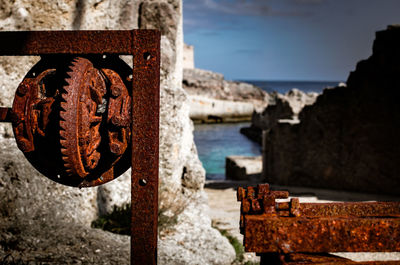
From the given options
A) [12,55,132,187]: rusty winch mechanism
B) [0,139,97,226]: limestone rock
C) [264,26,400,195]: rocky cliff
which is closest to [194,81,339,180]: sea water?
[264,26,400,195]: rocky cliff

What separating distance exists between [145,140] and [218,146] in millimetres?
24503

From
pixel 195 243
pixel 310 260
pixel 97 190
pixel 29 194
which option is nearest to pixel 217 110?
pixel 97 190

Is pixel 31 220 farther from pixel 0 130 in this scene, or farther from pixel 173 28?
pixel 173 28

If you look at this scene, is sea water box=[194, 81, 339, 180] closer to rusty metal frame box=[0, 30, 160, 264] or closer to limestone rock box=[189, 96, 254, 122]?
limestone rock box=[189, 96, 254, 122]

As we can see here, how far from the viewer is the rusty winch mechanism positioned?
1.58 meters

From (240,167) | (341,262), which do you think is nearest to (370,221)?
(341,262)

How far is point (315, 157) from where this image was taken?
9.12 meters

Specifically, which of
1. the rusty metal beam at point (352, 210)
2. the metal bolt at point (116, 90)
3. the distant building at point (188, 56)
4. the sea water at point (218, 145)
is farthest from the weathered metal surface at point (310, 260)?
the distant building at point (188, 56)

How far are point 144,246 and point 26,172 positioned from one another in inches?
75.9

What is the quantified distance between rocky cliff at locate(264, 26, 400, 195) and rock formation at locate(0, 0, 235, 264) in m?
4.67

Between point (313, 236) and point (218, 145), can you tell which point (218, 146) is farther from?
point (313, 236)

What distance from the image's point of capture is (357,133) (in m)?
8.37

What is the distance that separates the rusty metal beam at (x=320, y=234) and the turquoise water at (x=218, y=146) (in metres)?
15.4

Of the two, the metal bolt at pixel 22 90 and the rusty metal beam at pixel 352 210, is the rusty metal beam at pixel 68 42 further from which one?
the rusty metal beam at pixel 352 210
